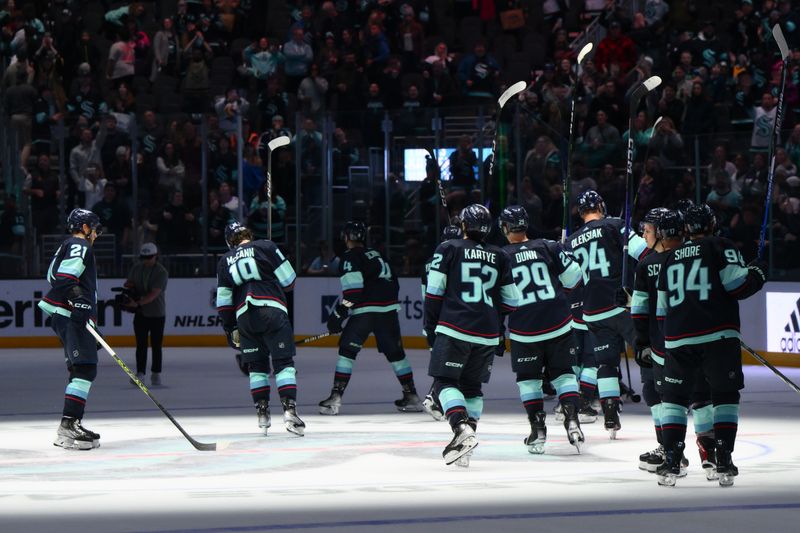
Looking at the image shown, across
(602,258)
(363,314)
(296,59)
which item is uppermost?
(296,59)

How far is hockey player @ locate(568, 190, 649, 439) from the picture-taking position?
33.5ft

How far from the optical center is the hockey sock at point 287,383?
1025cm

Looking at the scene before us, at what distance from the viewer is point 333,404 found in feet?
38.1

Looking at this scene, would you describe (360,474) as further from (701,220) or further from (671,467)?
(701,220)

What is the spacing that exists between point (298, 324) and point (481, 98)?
12.4 ft

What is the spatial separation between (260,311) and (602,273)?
94.6 inches

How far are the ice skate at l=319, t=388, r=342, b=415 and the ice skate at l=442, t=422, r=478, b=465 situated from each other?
3409 millimetres

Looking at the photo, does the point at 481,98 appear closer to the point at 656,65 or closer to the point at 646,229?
the point at 656,65

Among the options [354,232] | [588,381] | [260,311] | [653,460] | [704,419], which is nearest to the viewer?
[704,419]

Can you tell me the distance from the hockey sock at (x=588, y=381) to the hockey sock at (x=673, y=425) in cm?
324

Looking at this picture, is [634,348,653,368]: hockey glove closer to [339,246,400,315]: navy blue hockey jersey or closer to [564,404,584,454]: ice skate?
[564,404,584,454]: ice skate

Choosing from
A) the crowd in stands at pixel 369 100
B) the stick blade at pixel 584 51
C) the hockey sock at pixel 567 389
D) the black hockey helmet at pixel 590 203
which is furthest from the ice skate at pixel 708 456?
the crowd in stands at pixel 369 100

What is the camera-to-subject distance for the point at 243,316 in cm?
1040

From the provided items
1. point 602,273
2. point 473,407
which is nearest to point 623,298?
point 473,407
